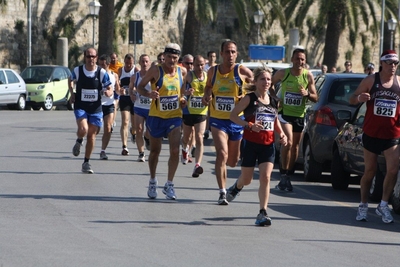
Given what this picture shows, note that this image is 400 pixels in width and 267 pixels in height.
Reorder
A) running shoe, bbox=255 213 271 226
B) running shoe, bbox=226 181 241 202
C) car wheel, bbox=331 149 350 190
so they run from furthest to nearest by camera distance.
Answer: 1. car wheel, bbox=331 149 350 190
2. running shoe, bbox=226 181 241 202
3. running shoe, bbox=255 213 271 226

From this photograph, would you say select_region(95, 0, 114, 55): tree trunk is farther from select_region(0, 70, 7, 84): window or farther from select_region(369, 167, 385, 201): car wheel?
select_region(369, 167, 385, 201): car wheel

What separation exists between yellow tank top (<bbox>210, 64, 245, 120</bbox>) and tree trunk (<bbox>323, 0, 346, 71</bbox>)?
26844 millimetres

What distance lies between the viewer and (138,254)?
8.04 m

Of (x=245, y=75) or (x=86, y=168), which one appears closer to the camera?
(x=245, y=75)

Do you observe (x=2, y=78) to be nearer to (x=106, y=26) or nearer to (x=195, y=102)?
(x=106, y=26)

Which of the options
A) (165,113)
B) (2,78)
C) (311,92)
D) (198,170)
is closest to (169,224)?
(165,113)

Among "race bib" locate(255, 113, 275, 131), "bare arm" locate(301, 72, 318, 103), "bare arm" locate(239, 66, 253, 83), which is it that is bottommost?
"race bib" locate(255, 113, 275, 131)

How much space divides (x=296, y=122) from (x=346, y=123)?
2.22 ft

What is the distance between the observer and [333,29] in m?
38.6

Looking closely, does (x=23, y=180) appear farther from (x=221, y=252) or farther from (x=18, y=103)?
(x=18, y=103)

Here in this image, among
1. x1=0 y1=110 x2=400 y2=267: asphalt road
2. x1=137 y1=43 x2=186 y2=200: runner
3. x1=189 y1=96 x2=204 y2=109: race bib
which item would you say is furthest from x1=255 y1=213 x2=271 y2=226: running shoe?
x1=189 y1=96 x2=204 y2=109: race bib

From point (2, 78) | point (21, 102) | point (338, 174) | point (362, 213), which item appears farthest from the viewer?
point (21, 102)

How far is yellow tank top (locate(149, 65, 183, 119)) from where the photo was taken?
11.8 m

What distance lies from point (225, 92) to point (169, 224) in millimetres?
2377
